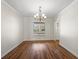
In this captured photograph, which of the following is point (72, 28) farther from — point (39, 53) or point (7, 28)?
point (7, 28)

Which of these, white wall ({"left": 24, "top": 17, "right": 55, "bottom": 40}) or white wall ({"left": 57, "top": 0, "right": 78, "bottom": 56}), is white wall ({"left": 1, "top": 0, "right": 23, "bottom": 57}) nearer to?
white wall ({"left": 57, "top": 0, "right": 78, "bottom": 56})

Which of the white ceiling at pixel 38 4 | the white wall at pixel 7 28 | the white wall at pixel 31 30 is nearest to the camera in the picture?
the white wall at pixel 7 28

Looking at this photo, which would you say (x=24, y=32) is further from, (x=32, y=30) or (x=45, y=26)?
(x=45, y=26)

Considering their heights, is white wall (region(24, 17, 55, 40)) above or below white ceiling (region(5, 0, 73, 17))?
below

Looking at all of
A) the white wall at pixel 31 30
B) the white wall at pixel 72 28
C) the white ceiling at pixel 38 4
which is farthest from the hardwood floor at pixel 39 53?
the white wall at pixel 31 30

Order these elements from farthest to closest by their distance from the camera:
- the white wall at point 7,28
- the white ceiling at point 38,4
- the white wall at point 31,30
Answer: the white wall at point 31,30, the white ceiling at point 38,4, the white wall at point 7,28

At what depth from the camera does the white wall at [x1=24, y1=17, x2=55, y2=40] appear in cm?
939

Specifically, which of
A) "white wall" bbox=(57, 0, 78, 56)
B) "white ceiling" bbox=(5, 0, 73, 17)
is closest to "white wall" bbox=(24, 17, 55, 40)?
"white ceiling" bbox=(5, 0, 73, 17)

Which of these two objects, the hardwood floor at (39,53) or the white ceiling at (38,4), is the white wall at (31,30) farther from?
the hardwood floor at (39,53)

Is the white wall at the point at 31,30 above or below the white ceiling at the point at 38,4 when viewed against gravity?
below

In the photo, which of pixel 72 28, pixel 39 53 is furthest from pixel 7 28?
pixel 72 28

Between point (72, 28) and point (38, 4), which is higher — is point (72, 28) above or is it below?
below

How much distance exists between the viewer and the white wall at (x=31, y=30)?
370 inches

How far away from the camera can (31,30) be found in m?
9.46
